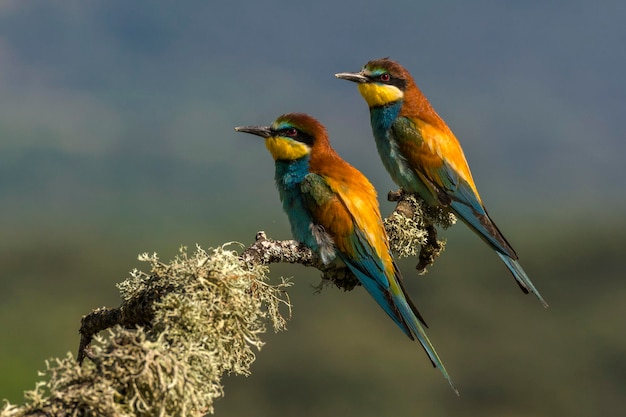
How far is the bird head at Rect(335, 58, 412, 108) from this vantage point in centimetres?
338

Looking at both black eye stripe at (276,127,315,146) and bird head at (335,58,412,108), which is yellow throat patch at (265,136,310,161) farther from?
bird head at (335,58,412,108)

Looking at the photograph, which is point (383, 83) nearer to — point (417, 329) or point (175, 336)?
point (417, 329)

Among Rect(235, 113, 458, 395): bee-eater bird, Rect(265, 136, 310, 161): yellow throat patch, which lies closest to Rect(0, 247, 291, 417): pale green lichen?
Rect(235, 113, 458, 395): bee-eater bird

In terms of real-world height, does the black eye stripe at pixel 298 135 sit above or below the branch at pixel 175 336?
above

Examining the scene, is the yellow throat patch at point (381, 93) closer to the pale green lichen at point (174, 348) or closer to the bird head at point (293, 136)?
the bird head at point (293, 136)

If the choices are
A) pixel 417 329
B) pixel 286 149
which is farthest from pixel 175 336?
pixel 286 149

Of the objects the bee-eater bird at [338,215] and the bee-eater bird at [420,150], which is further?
the bee-eater bird at [420,150]

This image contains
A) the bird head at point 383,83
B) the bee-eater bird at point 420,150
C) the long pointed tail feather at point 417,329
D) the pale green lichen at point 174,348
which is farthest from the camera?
the bird head at point 383,83

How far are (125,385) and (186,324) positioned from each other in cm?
25

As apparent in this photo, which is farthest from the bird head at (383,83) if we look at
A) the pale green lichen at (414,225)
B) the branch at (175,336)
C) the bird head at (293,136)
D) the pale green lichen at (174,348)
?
the pale green lichen at (174,348)

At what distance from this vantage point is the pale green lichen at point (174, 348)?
1.44m

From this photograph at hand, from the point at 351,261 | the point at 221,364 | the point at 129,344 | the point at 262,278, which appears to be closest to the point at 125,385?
the point at 129,344

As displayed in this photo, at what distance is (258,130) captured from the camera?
281 centimetres

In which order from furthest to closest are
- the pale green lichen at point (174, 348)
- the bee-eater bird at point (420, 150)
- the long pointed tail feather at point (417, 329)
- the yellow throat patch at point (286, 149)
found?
the bee-eater bird at point (420, 150)
the yellow throat patch at point (286, 149)
the long pointed tail feather at point (417, 329)
the pale green lichen at point (174, 348)
